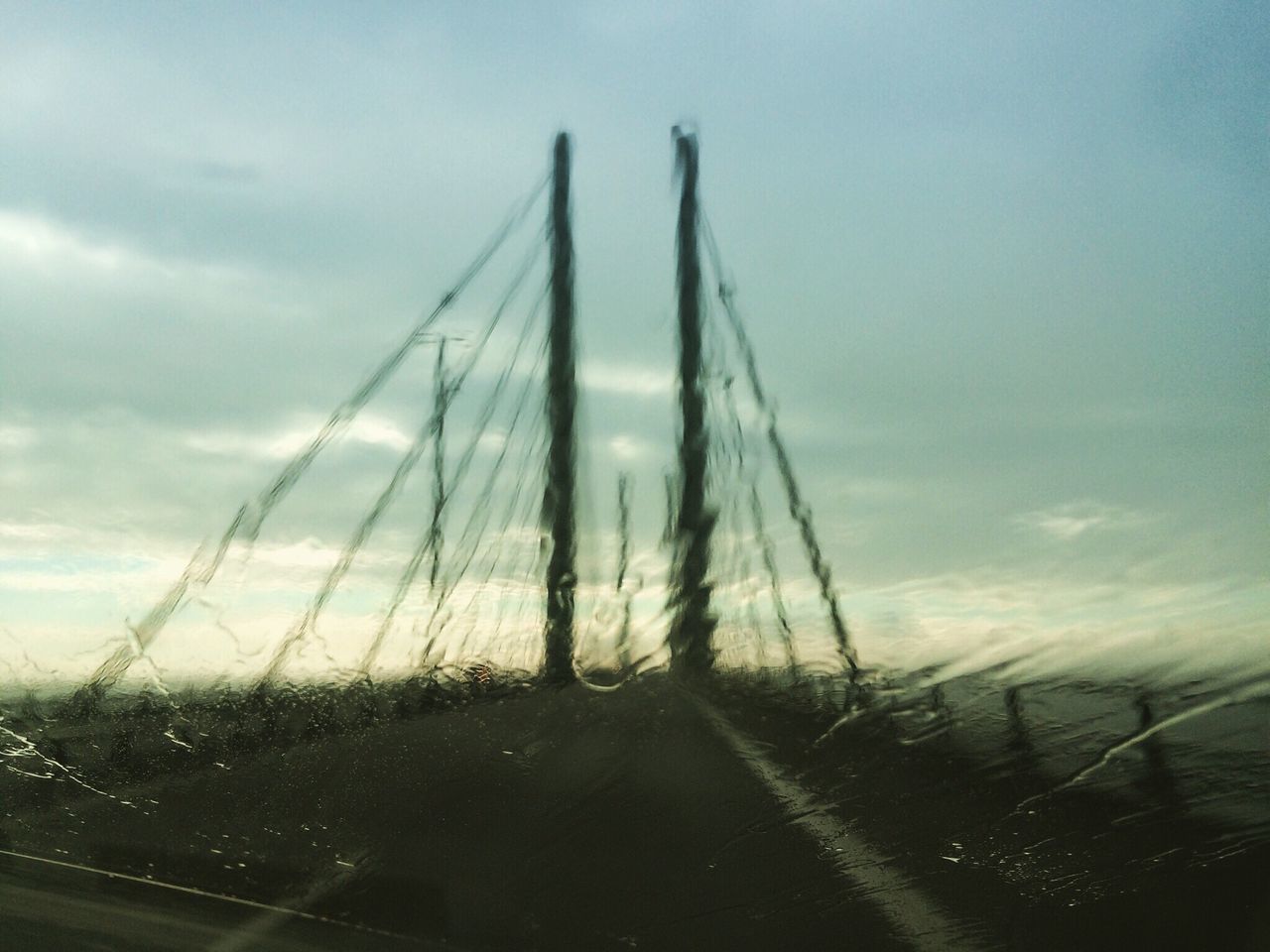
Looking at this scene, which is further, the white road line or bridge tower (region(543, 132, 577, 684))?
bridge tower (region(543, 132, 577, 684))

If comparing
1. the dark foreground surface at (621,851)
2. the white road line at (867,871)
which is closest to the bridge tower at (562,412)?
the dark foreground surface at (621,851)

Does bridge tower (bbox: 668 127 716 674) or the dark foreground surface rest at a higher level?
bridge tower (bbox: 668 127 716 674)

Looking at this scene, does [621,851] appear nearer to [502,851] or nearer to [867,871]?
[502,851]

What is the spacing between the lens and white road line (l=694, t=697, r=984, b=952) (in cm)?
407

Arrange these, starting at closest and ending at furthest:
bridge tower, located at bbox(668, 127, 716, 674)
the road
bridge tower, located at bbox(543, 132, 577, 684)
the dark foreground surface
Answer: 1. the dark foreground surface
2. the road
3. bridge tower, located at bbox(668, 127, 716, 674)
4. bridge tower, located at bbox(543, 132, 577, 684)

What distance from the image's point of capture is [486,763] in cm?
566

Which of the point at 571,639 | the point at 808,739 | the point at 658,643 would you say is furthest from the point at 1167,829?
the point at 571,639

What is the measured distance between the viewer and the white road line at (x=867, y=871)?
4.07 m

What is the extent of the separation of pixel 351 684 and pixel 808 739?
8.84 feet

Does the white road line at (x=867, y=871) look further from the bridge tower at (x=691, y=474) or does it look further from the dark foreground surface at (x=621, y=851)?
the bridge tower at (x=691, y=474)

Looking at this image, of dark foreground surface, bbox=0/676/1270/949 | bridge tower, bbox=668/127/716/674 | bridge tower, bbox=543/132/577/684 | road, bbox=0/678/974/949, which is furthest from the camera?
bridge tower, bbox=543/132/577/684

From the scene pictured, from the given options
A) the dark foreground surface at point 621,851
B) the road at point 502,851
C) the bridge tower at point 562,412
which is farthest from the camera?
the bridge tower at point 562,412

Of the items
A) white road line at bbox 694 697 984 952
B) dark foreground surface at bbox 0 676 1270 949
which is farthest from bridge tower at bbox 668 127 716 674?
white road line at bbox 694 697 984 952

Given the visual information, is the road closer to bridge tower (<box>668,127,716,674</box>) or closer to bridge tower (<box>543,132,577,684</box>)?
bridge tower (<box>668,127,716,674</box>)
